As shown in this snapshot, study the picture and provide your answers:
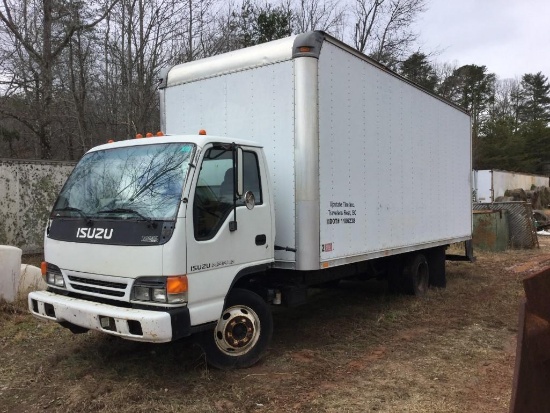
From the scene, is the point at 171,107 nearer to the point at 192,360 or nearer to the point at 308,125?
the point at 308,125

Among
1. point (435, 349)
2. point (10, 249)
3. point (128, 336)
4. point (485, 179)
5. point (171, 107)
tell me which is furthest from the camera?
point (485, 179)

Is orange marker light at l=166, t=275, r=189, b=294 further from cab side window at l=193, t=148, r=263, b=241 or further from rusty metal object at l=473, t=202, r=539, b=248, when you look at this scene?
rusty metal object at l=473, t=202, r=539, b=248

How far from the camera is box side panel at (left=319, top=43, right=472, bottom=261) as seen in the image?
5621 millimetres

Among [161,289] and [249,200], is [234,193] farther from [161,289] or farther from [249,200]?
[161,289]

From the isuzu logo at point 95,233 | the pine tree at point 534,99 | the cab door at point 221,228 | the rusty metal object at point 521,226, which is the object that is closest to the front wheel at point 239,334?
the cab door at point 221,228

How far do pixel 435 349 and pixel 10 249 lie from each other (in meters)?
5.92

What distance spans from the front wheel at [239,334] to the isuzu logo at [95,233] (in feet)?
4.19

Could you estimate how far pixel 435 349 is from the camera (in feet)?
19.0

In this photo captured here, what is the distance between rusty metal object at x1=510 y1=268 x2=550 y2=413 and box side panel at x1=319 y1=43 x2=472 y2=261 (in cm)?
316

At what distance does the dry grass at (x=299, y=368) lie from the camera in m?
4.18

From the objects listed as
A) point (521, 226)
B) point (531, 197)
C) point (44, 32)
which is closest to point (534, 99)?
point (531, 197)

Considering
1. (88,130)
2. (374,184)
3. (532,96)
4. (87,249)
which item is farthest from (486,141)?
(87,249)

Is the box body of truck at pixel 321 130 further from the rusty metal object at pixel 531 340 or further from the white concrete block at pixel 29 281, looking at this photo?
the white concrete block at pixel 29 281

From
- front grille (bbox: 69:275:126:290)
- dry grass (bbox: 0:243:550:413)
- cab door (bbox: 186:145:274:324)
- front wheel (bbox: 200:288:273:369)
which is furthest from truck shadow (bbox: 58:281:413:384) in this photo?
front grille (bbox: 69:275:126:290)
